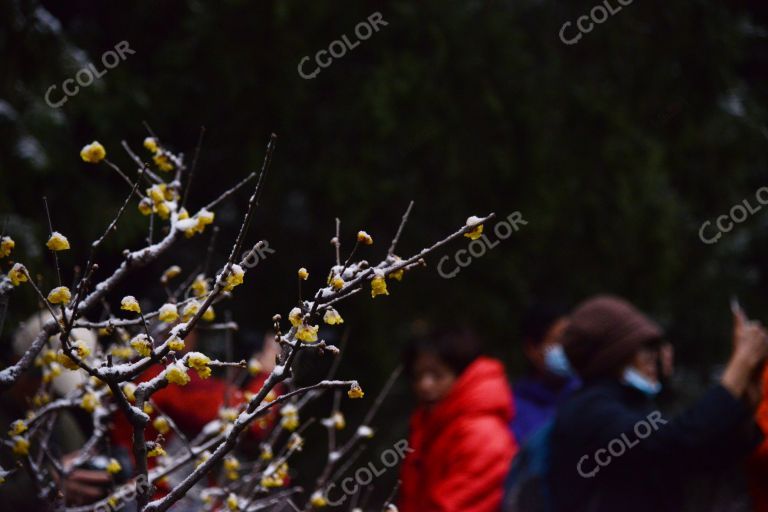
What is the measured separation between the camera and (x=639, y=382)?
115 inches

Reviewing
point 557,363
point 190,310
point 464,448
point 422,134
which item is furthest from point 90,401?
point 422,134

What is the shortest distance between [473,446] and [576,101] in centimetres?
232

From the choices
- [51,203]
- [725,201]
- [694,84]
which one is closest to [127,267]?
[51,203]

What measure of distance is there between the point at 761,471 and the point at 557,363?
1142mm

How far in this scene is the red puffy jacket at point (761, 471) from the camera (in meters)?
2.76

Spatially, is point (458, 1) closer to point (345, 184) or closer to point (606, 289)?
point (345, 184)

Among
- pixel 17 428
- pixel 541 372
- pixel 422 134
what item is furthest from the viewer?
pixel 422 134

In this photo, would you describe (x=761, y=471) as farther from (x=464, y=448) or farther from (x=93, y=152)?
(x=93, y=152)

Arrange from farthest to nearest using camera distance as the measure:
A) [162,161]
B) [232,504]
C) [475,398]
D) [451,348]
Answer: [451,348], [475,398], [162,161], [232,504]

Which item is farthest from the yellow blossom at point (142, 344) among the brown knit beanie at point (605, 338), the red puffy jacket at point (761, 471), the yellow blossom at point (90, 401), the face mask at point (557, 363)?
the face mask at point (557, 363)

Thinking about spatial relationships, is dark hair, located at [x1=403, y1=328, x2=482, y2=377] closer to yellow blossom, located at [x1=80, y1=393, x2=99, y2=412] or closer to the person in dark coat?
the person in dark coat

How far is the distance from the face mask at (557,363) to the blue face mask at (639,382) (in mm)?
809

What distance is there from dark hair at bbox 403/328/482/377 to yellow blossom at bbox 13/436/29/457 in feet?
5.90

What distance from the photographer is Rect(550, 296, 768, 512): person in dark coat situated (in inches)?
102
